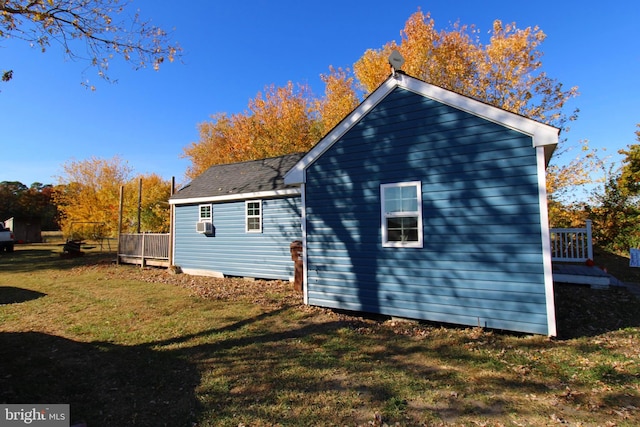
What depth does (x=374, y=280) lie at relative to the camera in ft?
22.7

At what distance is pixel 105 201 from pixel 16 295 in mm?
20883

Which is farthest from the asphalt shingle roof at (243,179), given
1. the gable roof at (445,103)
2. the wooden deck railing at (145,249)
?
the gable roof at (445,103)

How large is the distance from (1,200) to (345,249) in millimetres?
60811

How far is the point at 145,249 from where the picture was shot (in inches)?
605

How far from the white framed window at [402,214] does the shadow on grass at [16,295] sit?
33.5 feet

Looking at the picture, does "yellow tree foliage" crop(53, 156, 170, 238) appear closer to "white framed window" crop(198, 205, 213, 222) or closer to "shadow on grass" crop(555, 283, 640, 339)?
"white framed window" crop(198, 205, 213, 222)

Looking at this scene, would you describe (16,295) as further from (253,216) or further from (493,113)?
(493,113)

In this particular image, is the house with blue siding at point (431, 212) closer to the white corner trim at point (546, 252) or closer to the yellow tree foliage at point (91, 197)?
the white corner trim at point (546, 252)

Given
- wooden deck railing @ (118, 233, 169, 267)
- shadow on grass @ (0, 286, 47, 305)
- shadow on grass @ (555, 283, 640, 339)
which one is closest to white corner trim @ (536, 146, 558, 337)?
shadow on grass @ (555, 283, 640, 339)

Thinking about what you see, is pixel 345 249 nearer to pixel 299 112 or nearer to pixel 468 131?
pixel 468 131
